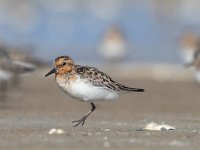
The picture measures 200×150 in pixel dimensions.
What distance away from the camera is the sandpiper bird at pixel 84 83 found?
9695 millimetres

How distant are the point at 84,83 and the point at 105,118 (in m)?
1.85

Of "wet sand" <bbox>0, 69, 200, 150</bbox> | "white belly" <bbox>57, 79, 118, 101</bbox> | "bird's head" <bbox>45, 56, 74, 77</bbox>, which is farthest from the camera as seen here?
"bird's head" <bbox>45, 56, 74, 77</bbox>

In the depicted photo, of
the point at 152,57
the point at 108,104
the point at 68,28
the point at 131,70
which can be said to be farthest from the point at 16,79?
the point at 68,28

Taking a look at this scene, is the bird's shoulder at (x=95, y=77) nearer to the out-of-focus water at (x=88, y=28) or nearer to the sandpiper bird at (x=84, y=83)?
the sandpiper bird at (x=84, y=83)

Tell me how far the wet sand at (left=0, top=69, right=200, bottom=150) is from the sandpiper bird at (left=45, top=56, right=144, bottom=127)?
39cm

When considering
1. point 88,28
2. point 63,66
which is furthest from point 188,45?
point 63,66

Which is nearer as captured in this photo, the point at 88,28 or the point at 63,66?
the point at 63,66

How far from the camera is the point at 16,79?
16.4 metres

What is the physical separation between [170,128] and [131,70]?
12140 mm

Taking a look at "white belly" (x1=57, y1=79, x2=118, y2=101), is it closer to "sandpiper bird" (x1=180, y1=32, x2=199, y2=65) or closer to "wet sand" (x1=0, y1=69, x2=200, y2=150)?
"wet sand" (x1=0, y1=69, x2=200, y2=150)

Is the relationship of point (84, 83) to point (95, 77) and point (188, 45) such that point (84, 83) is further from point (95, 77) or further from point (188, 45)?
point (188, 45)

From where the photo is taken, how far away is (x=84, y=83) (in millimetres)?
9789

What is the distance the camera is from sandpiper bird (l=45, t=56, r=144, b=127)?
31.8 feet

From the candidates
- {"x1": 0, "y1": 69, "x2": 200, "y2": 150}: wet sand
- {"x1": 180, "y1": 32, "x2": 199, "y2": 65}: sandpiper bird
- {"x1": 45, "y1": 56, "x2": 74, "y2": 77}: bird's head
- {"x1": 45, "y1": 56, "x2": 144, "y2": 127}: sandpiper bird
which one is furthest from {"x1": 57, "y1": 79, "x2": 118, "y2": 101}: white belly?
{"x1": 180, "y1": 32, "x2": 199, "y2": 65}: sandpiper bird
